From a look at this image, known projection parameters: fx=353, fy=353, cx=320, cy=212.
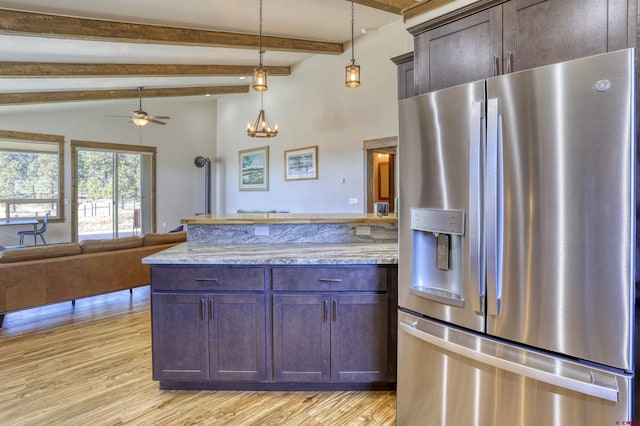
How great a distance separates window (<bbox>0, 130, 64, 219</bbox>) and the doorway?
6.80m

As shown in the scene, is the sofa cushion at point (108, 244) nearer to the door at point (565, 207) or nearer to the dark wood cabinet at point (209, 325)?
the dark wood cabinet at point (209, 325)

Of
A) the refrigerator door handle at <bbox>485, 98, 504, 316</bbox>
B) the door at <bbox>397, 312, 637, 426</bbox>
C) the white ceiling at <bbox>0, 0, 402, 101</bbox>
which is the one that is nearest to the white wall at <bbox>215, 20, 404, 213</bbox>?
the white ceiling at <bbox>0, 0, 402, 101</bbox>

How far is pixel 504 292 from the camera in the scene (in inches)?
58.0

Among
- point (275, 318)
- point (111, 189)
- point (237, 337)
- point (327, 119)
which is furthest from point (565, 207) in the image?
point (111, 189)

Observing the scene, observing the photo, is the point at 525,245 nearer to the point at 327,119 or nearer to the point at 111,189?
the point at 327,119

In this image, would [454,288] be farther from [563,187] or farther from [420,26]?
[420,26]

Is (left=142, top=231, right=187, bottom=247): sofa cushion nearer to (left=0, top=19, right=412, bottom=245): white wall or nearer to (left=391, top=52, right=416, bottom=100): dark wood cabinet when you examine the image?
(left=0, top=19, right=412, bottom=245): white wall

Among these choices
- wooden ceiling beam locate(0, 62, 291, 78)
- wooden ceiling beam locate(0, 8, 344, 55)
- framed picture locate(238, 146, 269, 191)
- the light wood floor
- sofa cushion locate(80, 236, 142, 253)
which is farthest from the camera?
framed picture locate(238, 146, 269, 191)

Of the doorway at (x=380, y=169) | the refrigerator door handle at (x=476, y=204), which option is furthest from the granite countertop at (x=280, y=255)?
the doorway at (x=380, y=169)

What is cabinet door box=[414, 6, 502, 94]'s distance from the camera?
68.3 inches

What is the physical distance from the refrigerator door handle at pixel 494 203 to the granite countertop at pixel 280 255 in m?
0.77

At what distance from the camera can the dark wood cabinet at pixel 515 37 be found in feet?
4.63

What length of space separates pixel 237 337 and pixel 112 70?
5329 millimetres

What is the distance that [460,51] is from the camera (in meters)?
1.85
